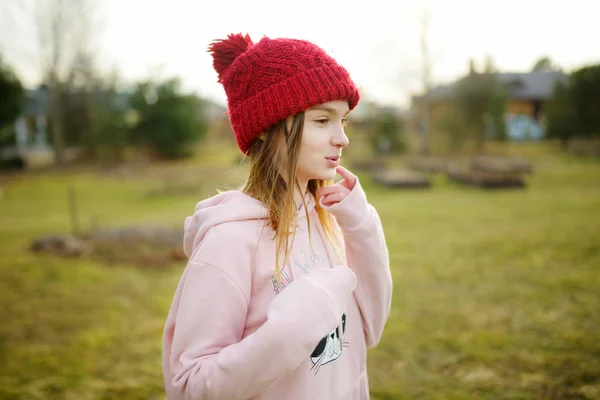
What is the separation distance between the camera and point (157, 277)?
613 centimetres

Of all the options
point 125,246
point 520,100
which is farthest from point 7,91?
point 520,100

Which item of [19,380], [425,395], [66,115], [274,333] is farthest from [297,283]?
[66,115]

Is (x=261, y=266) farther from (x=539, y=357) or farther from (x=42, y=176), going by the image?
(x=42, y=176)

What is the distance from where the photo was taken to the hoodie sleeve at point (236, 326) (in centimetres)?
113

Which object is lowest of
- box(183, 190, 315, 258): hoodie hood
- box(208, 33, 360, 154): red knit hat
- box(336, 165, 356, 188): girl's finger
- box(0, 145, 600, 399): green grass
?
box(0, 145, 600, 399): green grass

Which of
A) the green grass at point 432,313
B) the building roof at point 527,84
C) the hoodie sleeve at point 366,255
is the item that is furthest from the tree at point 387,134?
the hoodie sleeve at point 366,255

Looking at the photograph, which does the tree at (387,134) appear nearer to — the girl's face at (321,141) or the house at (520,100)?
the house at (520,100)

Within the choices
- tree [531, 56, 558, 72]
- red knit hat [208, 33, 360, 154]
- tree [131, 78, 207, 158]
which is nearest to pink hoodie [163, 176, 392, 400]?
red knit hat [208, 33, 360, 154]

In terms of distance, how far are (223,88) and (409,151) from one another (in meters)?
23.4

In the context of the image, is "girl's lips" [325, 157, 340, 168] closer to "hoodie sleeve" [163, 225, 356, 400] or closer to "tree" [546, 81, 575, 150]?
"hoodie sleeve" [163, 225, 356, 400]

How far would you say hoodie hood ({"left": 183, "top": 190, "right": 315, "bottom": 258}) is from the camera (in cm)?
136

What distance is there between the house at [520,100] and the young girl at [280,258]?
71.1ft

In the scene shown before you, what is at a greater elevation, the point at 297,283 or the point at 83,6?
the point at 83,6

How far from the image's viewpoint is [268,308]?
1.19m
